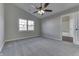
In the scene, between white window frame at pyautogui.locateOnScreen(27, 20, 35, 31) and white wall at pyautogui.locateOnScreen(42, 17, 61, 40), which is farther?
white window frame at pyautogui.locateOnScreen(27, 20, 35, 31)

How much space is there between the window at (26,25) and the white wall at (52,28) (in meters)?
1.46

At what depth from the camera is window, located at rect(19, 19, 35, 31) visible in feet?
22.6

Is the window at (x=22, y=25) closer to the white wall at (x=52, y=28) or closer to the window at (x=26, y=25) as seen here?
the window at (x=26, y=25)

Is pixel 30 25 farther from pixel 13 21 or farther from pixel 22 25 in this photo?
pixel 13 21

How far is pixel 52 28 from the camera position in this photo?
6.65 m

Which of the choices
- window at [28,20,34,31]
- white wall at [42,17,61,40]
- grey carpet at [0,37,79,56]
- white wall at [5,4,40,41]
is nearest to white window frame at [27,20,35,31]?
window at [28,20,34,31]

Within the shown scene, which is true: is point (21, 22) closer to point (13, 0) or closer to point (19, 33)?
point (19, 33)

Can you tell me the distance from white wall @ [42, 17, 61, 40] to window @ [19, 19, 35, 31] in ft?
4.79

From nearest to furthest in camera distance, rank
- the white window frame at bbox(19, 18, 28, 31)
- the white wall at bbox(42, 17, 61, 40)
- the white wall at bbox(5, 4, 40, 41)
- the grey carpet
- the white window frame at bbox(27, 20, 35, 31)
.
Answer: the grey carpet
the white wall at bbox(5, 4, 40, 41)
the white wall at bbox(42, 17, 61, 40)
the white window frame at bbox(19, 18, 28, 31)
the white window frame at bbox(27, 20, 35, 31)

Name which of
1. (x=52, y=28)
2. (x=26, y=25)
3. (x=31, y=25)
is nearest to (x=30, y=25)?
(x=31, y=25)

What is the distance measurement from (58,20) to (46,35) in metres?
2.33

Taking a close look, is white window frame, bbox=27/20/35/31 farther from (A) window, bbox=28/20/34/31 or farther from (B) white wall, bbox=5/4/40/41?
(B) white wall, bbox=5/4/40/41

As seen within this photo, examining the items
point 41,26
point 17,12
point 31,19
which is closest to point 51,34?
point 41,26

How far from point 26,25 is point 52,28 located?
2.72 meters
